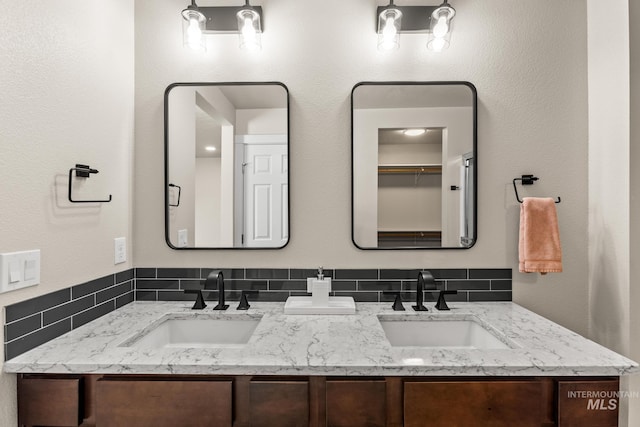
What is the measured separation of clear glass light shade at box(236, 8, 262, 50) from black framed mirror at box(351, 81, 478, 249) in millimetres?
502

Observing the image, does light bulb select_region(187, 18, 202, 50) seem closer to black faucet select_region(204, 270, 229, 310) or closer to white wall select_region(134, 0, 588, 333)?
white wall select_region(134, 0, 588, 333)

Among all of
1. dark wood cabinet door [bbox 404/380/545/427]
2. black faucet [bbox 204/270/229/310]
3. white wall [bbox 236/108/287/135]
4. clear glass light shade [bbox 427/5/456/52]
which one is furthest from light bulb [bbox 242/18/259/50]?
dark wood cabinet door [bbox 404/380/545/427]

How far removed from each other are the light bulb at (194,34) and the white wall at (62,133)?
302mm

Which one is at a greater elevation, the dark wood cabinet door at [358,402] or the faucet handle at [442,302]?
the faucet handle at [442,302]

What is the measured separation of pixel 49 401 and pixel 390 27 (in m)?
1.82

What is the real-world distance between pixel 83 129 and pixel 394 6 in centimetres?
136

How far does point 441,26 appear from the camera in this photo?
1.60 m

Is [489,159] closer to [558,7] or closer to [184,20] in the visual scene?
[558,7]

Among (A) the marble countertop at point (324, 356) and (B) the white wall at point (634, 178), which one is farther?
(B) the white wall at point (634, 178)

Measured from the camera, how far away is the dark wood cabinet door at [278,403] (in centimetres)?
103

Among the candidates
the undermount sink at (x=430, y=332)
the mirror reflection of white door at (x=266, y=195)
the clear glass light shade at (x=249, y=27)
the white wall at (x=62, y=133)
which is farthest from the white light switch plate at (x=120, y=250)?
the undermount sink at (x=430, y=332)

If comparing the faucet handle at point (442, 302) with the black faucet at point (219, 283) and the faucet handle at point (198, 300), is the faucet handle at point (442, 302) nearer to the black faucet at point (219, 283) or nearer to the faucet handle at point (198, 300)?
Result: the black faucet at point (219, 283)

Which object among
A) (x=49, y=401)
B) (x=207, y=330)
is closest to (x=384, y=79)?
(x=207, y=330)

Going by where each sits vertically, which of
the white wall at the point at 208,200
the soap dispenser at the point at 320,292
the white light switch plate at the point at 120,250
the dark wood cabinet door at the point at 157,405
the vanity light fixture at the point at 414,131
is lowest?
the dark wood cabinet door at the point at 157,405
